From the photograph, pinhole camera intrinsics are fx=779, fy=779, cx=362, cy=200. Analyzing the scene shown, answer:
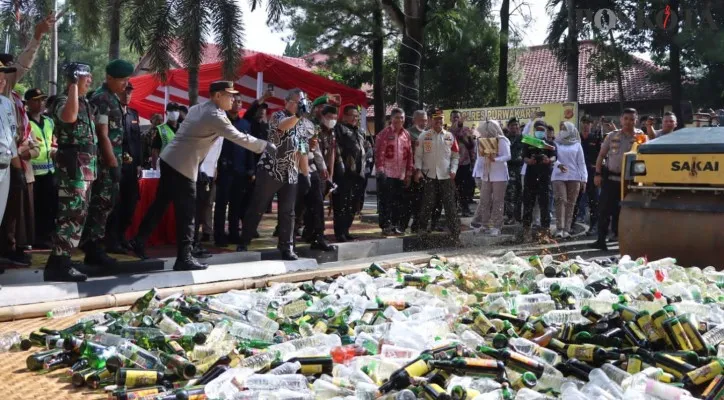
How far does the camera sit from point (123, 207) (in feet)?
Answer: 26.7

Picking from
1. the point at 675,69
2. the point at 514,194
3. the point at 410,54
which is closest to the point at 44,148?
the point at 410,54

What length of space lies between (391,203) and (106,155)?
5.15 metres

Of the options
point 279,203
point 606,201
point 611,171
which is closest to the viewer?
point 279,203

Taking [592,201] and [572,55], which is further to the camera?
[572,55]

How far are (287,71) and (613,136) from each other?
9278 mm

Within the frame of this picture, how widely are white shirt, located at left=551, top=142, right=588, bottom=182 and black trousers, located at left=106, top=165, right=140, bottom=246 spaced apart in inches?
268

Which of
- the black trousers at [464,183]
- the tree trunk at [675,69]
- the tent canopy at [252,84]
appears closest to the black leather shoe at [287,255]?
the black trousers at [464,183]

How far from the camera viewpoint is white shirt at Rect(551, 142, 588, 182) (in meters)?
12.2

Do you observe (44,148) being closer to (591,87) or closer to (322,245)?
(322,245)

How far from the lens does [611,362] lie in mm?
3994

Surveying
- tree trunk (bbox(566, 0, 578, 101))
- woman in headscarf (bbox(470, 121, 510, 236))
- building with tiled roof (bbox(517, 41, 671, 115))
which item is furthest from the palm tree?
building with tiled roof (bbox(517, 41, 671, 115))

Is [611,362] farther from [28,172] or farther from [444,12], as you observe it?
[444,12]

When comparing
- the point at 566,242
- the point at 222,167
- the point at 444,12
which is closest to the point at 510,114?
the point at 444,12

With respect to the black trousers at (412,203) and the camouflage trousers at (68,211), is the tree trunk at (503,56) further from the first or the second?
the camouflage trousers at (68,211)
